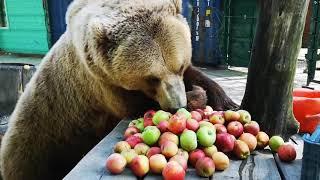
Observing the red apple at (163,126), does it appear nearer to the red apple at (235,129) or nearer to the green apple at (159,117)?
the green apple at (159,117)

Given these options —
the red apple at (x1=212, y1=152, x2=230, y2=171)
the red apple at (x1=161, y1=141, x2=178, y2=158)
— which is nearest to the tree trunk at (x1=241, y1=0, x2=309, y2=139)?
the red apple at (x1=212, y1=152, x2=230, y2=171)

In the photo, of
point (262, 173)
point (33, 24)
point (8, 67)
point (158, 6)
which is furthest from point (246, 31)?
point (262, 173)

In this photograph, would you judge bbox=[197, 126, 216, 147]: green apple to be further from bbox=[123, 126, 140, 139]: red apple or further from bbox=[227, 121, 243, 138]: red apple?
bbox=[123, 126, 140, 139]: red apple

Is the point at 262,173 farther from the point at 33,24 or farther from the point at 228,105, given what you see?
the point at 33,24

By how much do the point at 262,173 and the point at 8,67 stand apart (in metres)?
5.12

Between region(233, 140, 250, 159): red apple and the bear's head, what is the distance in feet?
1.84

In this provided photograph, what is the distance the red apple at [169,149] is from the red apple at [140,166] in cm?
11

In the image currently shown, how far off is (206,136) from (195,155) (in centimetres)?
12

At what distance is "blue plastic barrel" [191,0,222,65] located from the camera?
10.6m

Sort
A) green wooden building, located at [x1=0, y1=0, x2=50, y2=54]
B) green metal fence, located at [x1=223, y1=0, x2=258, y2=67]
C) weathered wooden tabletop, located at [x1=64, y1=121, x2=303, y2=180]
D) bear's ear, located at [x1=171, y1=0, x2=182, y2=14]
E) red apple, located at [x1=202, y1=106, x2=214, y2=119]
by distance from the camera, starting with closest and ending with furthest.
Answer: weathered wooden tabletop, located at [x1=64, y1=121, x2=303, y2=180], red apple, located at [x1=202, y1=106, x2=214, y2=119], bear's ear, located at [x1=171, y1=0, x2=182, y2=14], green metal fence, located at [x1=223, y1=0, x2=258, y2=67], green wooden building, located at [x1=0, y1=0, x2=50, y2=54]

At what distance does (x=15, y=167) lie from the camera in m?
3.66

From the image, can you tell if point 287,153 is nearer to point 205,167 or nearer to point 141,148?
point 205,167

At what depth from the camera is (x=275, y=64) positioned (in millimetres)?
2264

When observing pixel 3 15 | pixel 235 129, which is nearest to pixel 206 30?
pixel 3 15
